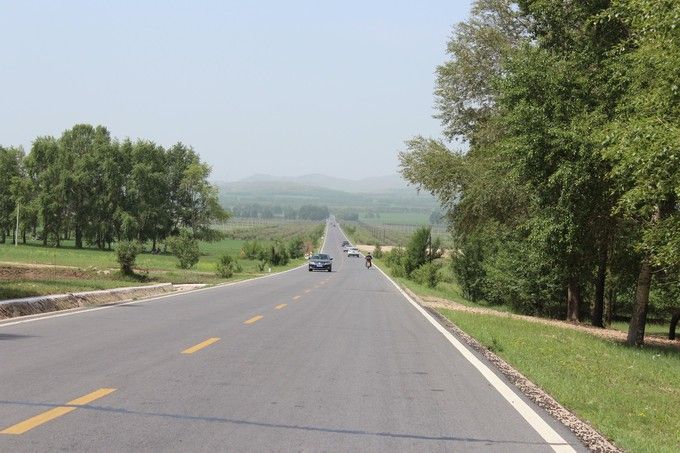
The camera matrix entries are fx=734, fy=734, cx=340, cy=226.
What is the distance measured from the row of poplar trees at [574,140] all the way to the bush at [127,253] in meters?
14.2

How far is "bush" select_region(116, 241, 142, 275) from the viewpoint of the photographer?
3684cm

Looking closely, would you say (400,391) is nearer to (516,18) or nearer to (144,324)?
(144,324)

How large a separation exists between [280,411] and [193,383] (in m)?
1.69

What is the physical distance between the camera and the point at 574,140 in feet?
57.5

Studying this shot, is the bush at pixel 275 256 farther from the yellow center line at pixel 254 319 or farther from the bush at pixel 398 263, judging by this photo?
the yellow center line at pixel 254 319

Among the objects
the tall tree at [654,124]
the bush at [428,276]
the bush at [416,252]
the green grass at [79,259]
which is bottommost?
the green grass at [79,259]

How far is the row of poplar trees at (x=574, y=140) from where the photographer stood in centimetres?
1385

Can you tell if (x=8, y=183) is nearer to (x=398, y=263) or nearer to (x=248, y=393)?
(x=398, y=263)

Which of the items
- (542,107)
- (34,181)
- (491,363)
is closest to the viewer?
(491,363)

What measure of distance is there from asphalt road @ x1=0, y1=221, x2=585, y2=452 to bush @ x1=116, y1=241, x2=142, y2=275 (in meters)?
22.8

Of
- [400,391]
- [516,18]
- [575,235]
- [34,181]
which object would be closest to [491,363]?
[400,391]

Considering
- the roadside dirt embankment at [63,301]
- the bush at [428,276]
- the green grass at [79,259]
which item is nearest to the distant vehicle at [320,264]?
the bush at [428,276]

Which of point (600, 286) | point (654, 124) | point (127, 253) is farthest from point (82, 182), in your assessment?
point (654, 124)

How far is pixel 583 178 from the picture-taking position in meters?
17.8
